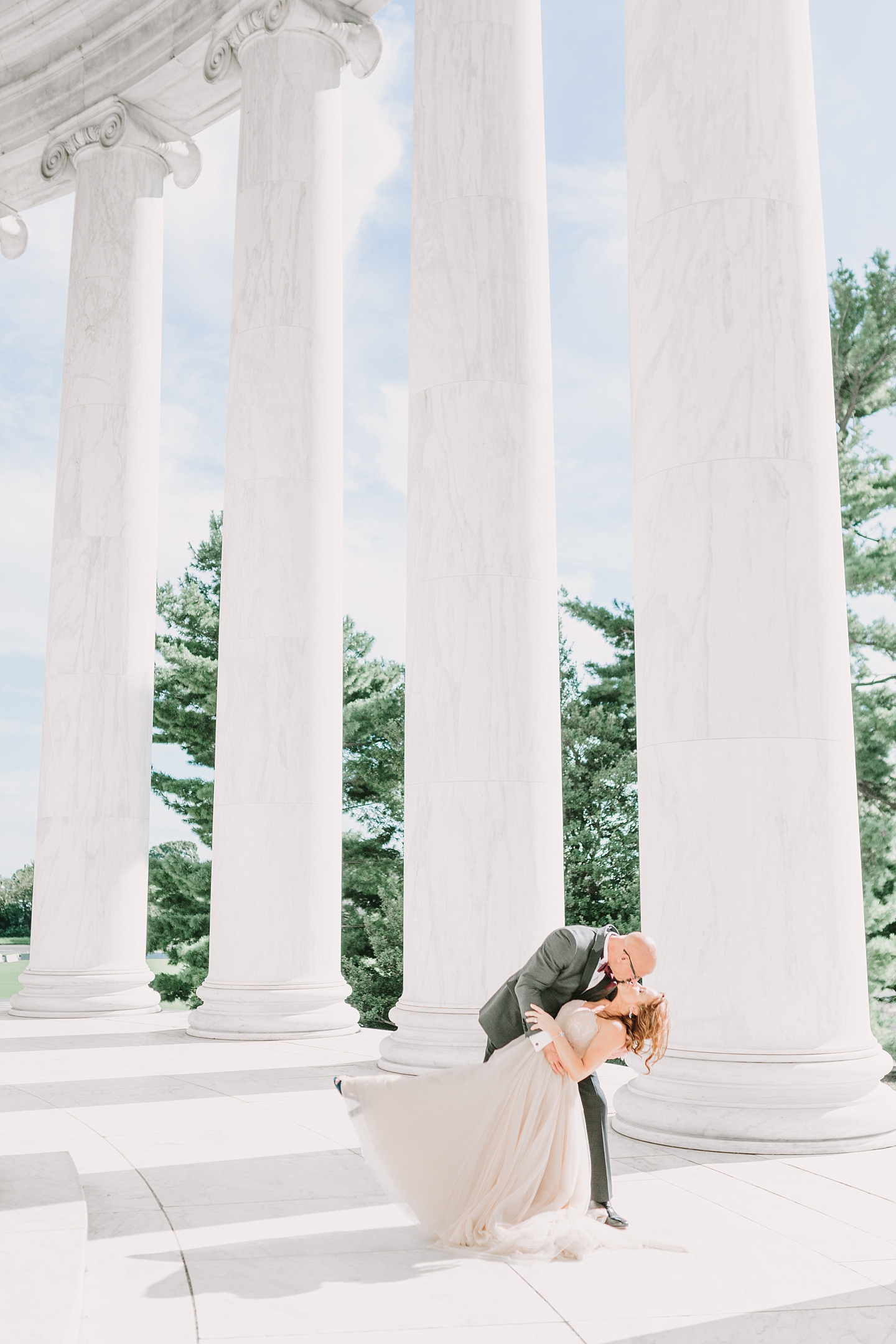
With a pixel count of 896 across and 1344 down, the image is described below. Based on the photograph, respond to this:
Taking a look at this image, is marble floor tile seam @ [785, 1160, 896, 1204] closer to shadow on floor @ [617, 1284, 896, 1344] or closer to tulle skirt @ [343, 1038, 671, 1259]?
tulle skirt @ [343, 1038, 671, 1259]

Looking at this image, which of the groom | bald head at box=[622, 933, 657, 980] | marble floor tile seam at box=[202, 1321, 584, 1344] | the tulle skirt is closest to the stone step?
marble floor tile seam at box=[202, 1321, 584, 1344]

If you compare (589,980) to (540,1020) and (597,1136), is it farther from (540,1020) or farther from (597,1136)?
(597,1136)

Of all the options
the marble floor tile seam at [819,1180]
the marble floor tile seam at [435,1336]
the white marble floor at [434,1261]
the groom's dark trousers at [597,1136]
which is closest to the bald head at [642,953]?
the groom's dark trousers at [597,1136]

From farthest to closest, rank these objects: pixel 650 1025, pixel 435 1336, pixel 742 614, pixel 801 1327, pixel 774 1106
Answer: pixel 742 614
pixel 774 1106
pixel 650 1025
pixel 801 1327
pixel 435 1336

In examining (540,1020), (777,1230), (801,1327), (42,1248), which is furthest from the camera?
(540,1020)

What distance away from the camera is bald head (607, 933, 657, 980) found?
113m

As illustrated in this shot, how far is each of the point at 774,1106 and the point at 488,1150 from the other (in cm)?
4727

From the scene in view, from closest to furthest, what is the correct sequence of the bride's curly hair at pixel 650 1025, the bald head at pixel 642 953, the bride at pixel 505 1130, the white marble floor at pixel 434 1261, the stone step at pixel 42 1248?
1. the stone step at pixel 42 1248
2. the white marble floor at pixel 434 1261
3. the bride at pixel 505 1130
4. the bald head at pixel 642 953
5. the bride's curly hair at pixel 650 1025

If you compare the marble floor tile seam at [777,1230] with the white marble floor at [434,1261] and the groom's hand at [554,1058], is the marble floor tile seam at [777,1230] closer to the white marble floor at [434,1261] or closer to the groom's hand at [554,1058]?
the white marble floor at [434,1261]

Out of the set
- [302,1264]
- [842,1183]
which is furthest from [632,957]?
[842,1183]

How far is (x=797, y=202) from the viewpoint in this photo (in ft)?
545

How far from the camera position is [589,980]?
121 meters

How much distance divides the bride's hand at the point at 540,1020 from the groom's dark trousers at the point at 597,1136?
24.6ft

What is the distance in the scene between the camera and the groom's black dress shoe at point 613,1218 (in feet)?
375
